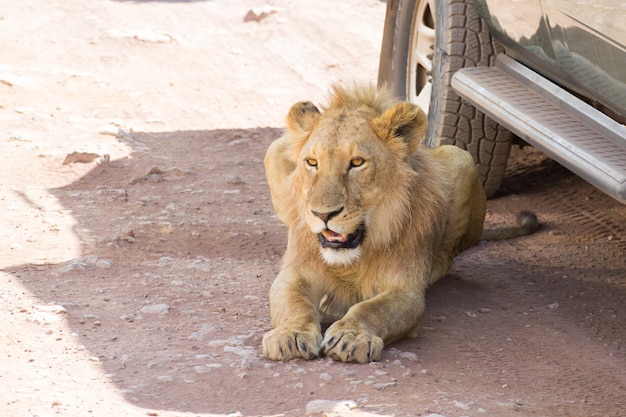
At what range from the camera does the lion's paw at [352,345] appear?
3771mm

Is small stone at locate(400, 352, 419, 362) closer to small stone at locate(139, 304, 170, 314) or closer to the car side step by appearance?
the car side step

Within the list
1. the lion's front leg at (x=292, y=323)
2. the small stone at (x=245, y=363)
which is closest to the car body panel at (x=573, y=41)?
the lion's front leg at (x=292, y=323)

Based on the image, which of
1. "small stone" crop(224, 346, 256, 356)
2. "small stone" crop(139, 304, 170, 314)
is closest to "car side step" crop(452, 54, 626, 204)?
"small stone" crop(224, 346, 256, 356)

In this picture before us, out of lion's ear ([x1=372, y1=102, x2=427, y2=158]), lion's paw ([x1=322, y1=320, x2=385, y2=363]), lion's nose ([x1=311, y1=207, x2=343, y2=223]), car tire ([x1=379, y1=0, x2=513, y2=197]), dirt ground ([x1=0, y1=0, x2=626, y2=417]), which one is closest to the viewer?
dirt ground ([x1=0, y1=0, x2=626, y2=417])

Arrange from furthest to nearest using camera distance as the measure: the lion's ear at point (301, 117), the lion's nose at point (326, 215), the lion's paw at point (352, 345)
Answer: the lion's ear at point (301, 117) < the lion's nose at point (326, 215) < the lion's paw at point (352, 345)

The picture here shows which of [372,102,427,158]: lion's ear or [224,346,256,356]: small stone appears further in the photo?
[372,102,427,158]: lion's ear

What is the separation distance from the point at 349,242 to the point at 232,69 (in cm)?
607

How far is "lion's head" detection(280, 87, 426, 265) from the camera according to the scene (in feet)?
13.2

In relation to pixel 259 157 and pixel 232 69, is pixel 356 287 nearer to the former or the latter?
pixel 259 157

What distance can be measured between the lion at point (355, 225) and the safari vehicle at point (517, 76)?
56 centimetres

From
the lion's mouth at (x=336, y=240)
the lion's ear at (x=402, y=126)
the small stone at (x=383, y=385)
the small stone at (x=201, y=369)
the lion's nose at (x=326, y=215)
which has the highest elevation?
the lion's ear at (x=402, y=126)

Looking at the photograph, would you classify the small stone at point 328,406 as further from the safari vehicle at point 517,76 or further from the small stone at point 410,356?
the safari vehicle at point 517,76

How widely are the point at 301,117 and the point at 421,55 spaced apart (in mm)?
2255

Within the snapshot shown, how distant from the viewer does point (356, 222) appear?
13.3 ft
